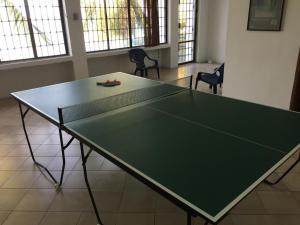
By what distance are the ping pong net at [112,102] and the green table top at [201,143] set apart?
100mm

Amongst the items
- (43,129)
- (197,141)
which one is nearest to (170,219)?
(197,141)

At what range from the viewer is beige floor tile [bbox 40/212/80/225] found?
207cm

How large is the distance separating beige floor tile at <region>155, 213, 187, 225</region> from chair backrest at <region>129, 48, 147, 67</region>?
4.84 meters

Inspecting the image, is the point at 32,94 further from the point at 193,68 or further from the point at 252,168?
the point at 193,68

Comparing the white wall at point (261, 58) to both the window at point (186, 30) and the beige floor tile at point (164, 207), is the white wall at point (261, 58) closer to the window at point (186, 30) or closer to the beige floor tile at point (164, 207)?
the beige floor tile at point (164, 207)

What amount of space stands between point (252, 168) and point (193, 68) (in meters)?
6.78

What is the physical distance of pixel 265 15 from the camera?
11.1ft

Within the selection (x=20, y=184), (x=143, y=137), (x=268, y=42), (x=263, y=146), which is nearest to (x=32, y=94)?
(x=20, y=184)

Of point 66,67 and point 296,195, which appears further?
point 66,67

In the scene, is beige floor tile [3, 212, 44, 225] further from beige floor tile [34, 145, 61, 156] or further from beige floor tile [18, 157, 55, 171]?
beige floor tile [34, 145, 61, 156]

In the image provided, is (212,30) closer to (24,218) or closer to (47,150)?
(47,150)

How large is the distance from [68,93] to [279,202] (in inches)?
88.9

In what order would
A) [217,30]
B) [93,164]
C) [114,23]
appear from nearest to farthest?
[93,164] → [114,23] → [217,30]

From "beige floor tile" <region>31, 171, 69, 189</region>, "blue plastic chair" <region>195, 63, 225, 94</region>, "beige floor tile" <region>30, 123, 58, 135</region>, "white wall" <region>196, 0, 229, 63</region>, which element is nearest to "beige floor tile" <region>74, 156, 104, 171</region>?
"beige floor tile" <region>31, 171, 69, 189</region>
